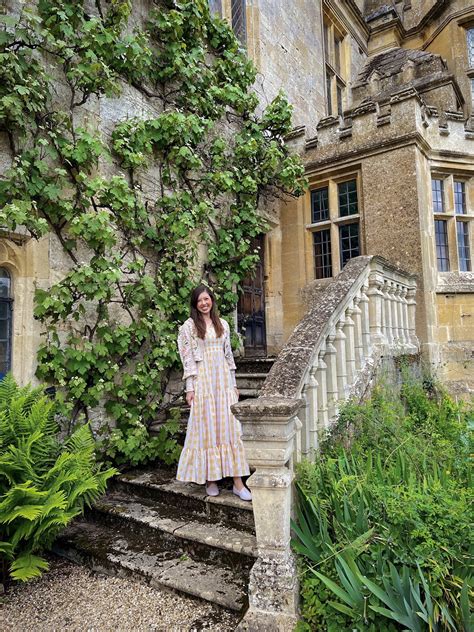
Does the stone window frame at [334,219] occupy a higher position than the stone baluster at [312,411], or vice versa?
the stone window frame at [334,219]

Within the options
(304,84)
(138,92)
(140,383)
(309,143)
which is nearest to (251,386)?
(140,383)

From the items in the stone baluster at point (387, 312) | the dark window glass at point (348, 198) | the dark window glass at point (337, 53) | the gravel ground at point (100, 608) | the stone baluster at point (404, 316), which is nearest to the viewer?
the gravel ground at point (100, 608)

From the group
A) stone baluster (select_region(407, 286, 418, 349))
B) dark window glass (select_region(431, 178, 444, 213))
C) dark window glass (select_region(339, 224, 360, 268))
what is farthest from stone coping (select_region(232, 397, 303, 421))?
dark window glass (select_region(431, 178, 444, 213))

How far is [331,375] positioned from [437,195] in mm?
4549

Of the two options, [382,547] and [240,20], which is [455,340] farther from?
[240,20]

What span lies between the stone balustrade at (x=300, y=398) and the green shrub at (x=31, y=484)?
1221 mm

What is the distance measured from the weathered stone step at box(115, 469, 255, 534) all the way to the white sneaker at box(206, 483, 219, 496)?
3 centimetres

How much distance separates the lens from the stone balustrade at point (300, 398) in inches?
79.7

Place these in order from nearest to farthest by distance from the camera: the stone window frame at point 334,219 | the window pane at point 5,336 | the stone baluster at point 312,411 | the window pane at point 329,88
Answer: the stone baluster at point 312,411
the window pane at point 5,336
the stone window frame at point 334,219
the window pane at point 329,88

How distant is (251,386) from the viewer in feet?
15.3

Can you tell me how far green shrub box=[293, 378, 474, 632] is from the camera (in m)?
1.83

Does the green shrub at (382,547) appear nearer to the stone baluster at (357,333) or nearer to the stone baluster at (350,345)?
the stone baluster at (350,345)

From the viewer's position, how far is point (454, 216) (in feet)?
20.2

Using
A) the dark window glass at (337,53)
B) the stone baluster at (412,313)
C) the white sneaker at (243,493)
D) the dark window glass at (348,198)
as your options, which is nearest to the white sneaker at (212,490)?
the white sneaker at (243,493)
